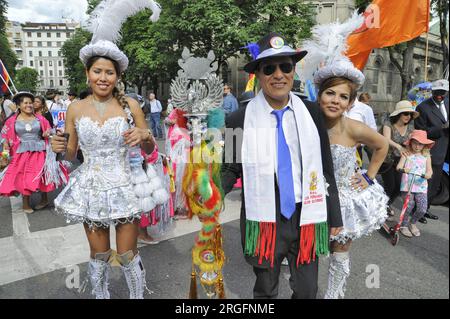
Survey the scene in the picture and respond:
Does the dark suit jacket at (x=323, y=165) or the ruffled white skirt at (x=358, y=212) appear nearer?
the dark suit jacket at (x=323, y=165)

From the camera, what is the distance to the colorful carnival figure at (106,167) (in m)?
2.48

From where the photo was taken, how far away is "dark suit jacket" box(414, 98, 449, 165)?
200 inches

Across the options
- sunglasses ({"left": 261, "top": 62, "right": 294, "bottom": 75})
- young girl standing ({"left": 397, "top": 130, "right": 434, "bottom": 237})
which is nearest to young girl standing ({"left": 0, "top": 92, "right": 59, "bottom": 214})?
sunglasses ({"left": 261, "top": 62, "right": 294, "bottom": 75})

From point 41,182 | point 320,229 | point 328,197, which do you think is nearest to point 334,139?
point 328,197

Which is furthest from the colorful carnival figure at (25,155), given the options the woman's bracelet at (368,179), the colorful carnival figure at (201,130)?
the woman's bracelet at (368,179)

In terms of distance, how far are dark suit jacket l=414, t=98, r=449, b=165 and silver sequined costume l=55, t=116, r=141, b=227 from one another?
4409 mm

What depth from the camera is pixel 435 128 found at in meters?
5.13

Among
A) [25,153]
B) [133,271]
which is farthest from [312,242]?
[25,153]

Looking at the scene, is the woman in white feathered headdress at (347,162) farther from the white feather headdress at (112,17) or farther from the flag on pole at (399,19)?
the flag on pole at (399,19)

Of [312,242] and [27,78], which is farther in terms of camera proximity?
[27,78]

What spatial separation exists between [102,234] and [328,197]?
157 cm

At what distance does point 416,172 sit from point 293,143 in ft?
10.0

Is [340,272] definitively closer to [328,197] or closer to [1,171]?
[328,197]

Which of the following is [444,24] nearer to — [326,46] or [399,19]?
[326,46]
